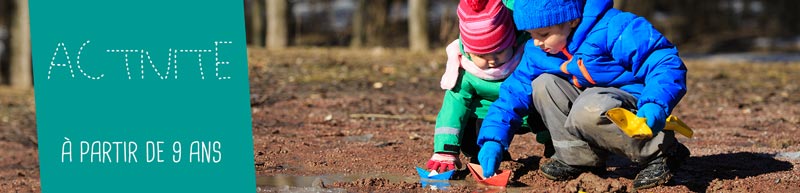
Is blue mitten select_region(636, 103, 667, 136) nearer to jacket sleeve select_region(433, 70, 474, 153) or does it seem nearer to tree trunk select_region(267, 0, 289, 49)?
jacket sleeve select_region(433, 70, 474, 153)

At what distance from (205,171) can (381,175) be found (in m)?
0.86

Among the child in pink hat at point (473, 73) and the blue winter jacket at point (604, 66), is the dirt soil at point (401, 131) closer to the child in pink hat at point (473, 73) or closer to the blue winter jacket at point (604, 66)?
the child in pink hat at point (473, 73)

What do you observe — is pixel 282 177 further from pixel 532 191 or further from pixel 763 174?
pixel 763 174

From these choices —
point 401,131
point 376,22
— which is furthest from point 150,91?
point 376,22

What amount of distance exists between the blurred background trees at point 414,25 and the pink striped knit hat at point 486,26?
11.2m

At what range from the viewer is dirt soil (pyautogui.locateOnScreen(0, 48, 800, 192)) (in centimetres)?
472

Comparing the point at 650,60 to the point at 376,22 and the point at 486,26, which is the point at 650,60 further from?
the point at 376,22

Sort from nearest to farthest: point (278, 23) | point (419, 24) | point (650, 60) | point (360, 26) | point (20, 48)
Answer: point (650, 60) < point (20, 48) < point (419, 24) < point (278, 23) < point (360, 26)

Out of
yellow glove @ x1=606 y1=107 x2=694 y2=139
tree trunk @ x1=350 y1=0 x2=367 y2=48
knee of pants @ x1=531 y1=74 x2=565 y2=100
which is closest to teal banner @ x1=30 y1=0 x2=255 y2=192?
knee of pants @ x1=531 y1=74 x2=565 y2=100

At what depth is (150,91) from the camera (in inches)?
173

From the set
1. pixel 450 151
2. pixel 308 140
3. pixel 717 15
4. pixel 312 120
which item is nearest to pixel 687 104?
pixel 312 120

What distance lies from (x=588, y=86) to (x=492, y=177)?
0.50 m

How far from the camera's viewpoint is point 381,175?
4977 millimetres

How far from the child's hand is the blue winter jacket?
0.35m
